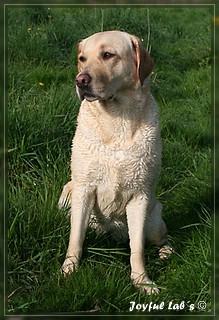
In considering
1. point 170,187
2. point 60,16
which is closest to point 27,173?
point 170,187

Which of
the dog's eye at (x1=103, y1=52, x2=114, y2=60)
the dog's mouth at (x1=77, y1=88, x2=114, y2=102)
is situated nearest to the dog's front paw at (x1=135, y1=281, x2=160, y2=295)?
the dog's mouth at (x1=77, y1=88, x2=114, y2=102)

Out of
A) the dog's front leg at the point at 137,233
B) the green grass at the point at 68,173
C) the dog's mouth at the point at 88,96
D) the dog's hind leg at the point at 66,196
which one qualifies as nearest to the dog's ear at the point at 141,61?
the dog's mouth at the point at 88,96

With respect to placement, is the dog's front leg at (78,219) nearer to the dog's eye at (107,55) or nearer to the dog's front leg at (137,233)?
the dog's front leg at (137,233)

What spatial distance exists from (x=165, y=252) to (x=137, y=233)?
35 centimetres

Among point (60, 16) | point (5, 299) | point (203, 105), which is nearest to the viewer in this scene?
point (5, 299)

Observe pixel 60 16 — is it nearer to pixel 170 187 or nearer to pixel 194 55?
pixel 194 55

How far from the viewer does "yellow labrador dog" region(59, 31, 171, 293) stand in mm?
3496

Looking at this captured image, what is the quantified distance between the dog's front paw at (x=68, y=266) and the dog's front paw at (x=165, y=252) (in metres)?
0.65

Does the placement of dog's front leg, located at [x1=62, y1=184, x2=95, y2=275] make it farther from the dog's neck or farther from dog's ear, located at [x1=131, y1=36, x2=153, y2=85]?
dog's ear, located at [x1=131, y1=36, x2=153, y2=85]

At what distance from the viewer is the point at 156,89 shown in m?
6.62

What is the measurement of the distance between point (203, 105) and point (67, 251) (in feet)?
10.2

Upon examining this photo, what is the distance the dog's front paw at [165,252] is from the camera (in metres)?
3.89

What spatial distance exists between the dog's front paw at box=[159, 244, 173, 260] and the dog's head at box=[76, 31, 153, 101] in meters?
1.08

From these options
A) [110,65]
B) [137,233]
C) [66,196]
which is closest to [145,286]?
[137,233]
